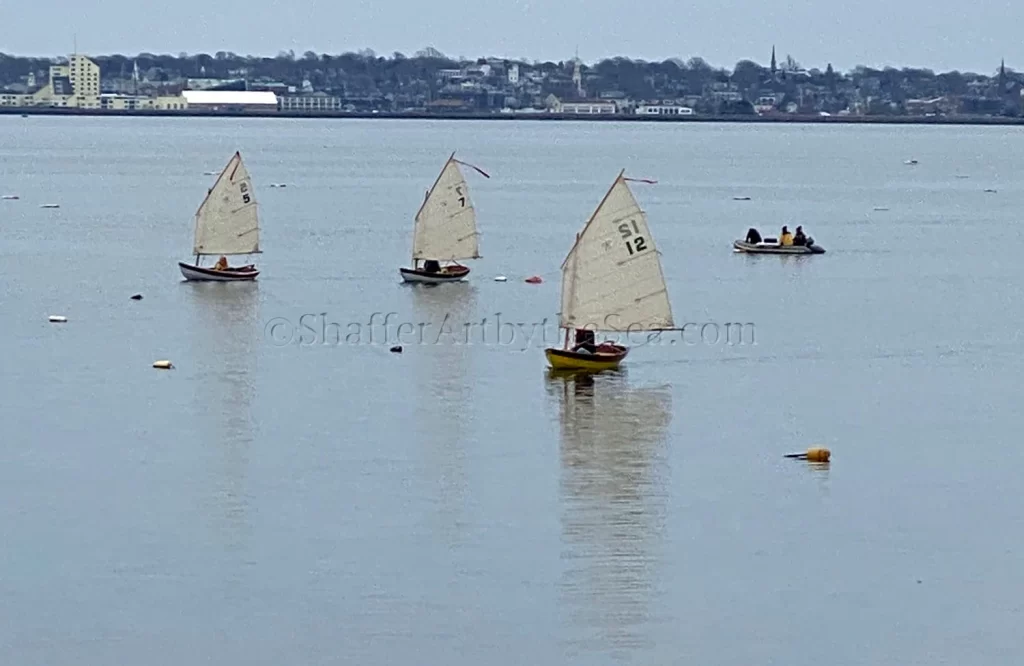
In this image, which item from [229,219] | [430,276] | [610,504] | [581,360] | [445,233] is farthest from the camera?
[229,219]

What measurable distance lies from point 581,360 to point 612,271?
5.88ft

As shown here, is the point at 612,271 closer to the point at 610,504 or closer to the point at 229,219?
the point at 610,504

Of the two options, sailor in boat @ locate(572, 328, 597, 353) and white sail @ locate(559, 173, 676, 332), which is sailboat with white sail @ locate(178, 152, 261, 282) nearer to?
sailor in boat @ locate(572, 328, 597, 353)

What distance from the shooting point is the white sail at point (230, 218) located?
56000 millimetres

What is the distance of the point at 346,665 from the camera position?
21328 mm

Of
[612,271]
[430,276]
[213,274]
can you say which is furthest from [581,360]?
[213,274]

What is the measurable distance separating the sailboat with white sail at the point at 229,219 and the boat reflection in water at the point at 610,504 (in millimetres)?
19428

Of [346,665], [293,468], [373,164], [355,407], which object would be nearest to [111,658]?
[346,665]

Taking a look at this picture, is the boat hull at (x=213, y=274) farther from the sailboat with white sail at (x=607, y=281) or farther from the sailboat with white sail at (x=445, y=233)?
the sailboat with white sail at (x=607, y=281)

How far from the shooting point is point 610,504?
92.8 ft

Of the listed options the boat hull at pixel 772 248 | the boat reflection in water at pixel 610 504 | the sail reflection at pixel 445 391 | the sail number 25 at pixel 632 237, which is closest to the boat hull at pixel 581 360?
the boat reflection in water at pixel 610 504

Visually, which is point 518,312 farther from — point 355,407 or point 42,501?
point 42,501

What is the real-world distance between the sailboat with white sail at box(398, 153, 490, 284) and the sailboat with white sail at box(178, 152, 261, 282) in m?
4.14

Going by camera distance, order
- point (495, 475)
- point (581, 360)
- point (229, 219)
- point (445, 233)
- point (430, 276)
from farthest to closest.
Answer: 1. point (229, 219)
2. point (445, 233)
3. point (430, 276)
4. point (581, 360)
5. point (495, 475)
